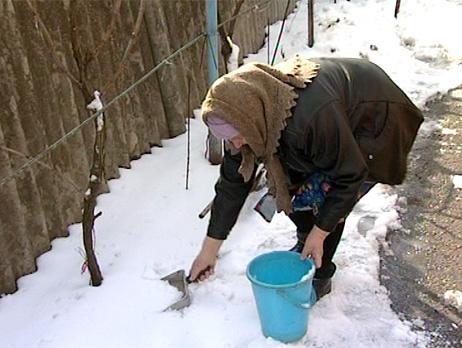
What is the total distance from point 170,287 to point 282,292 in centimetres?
68

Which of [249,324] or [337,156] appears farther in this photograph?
[249,324]

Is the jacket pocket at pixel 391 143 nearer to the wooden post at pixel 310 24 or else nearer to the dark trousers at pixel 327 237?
the dark trousers at pixel 327 237

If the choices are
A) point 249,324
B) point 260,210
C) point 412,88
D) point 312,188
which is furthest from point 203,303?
point 412,88

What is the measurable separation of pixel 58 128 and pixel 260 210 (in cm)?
116

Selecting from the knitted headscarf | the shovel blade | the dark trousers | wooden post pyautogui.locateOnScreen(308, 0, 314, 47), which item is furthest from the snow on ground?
wooden post pyautogui.locateOnScreen(308, 0, 314, 47)

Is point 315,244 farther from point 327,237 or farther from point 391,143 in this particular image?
point 391,143

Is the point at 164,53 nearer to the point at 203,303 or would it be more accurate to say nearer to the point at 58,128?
the point at 58,128

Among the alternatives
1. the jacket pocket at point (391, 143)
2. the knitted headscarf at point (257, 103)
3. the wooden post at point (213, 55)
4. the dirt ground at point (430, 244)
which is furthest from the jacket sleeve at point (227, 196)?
the wooden post at point (213, 55)

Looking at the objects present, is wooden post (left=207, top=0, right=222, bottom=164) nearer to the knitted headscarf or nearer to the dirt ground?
the dirt ground

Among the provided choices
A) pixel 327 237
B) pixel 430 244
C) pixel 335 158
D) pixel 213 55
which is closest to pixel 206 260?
pixel 327 237

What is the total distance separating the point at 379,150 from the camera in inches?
95.1

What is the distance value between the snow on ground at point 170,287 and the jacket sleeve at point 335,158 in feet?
2.16

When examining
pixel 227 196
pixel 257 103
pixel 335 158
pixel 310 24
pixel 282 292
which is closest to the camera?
pixel 257 103

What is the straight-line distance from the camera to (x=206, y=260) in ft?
8.78
